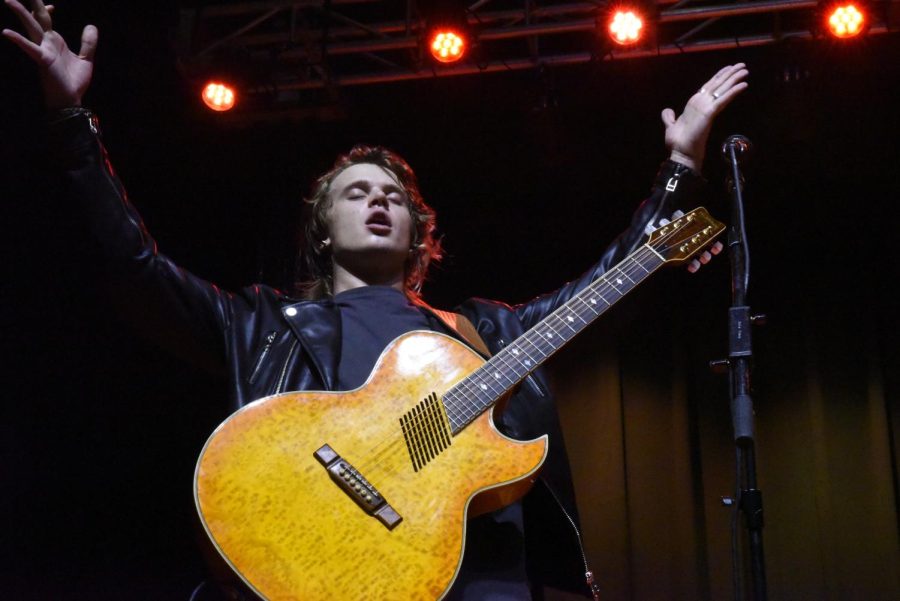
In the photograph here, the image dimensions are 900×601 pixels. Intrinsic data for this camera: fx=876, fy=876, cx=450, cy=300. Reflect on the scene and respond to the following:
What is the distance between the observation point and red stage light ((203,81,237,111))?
514 cm

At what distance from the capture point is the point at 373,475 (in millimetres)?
2000

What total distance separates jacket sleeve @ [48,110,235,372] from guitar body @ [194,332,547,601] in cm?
50

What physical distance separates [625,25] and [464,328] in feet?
9.06

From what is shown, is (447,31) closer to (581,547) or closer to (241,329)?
(241,329)

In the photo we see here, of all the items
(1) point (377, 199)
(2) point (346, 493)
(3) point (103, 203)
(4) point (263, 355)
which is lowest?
(2) point (346, 493)

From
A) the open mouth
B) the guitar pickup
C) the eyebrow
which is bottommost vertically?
the guitar pickup

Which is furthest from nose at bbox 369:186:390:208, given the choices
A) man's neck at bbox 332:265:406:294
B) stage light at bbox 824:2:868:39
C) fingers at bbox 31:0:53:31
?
stage light at bbox 824:2:868:39

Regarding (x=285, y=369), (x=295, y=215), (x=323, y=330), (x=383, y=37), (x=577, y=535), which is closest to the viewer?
(x=577, y=535)

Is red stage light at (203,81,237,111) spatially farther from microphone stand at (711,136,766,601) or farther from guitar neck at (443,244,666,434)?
microphone stand at (711,136,766,601)

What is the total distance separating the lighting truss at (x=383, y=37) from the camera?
4.89 metres

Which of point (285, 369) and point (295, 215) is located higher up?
point (295, 215)

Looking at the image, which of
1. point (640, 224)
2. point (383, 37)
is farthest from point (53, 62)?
point (383, 37)

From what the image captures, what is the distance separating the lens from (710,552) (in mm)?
Result: 5086

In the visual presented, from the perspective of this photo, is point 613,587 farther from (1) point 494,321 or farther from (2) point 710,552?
(1) point 494,321
